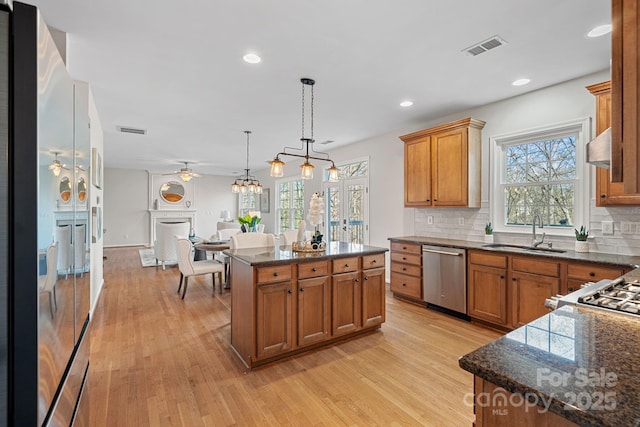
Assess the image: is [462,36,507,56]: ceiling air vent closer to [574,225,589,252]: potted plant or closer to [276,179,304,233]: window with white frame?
[574,225,589,252]: potted plant

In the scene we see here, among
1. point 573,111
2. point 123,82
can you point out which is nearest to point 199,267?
point 123,82

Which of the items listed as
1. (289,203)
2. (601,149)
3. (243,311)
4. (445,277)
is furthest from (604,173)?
(289,203)

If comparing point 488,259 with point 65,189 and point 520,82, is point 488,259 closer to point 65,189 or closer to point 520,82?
point 520,82

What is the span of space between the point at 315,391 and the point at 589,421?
1.97m

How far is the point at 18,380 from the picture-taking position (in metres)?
0.73

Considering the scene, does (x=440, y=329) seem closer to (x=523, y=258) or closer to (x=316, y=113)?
(x=523, y=258)

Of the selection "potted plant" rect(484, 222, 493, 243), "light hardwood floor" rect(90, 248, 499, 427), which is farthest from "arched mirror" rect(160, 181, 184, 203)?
"potted plant" rect(484, 222, 493, 243)

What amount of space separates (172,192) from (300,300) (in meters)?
9.55

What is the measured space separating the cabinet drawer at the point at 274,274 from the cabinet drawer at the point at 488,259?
87.4 inches

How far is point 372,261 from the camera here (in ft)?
10.8

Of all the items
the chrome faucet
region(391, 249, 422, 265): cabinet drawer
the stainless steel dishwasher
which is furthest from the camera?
region(391, 249, 422, 265): cabinet drawer

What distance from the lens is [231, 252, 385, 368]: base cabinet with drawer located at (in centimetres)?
260

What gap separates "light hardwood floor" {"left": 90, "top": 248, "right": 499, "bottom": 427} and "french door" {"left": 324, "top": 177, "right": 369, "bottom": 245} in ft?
7.70

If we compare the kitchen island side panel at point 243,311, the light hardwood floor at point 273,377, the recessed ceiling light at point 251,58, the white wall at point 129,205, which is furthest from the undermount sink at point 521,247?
the white wall at point 129,205
